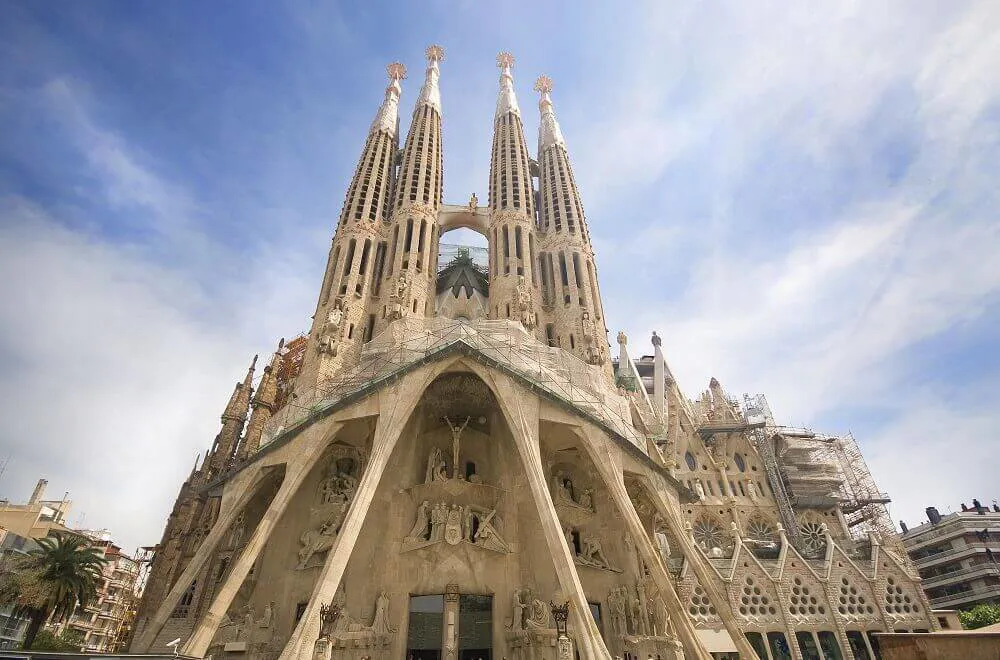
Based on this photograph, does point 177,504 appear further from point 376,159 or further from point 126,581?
point 126,581

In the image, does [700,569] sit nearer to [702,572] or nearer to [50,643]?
[702,572]

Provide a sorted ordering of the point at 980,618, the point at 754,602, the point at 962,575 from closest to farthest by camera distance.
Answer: the point at 754,602 < the point at 980,618 < the point at 962,575

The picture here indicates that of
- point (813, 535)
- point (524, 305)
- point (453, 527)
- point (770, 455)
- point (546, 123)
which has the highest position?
point (546, 123)

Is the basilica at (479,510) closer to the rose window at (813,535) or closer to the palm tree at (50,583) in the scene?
the rose window at (813,535)

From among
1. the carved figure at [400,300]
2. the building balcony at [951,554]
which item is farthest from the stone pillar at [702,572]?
the building balcony at [951,554]

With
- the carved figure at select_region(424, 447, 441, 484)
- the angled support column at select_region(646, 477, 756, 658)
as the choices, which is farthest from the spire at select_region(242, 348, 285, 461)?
the angled support column at select_region(646, 477, 756, 658)

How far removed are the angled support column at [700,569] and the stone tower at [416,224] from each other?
617 inches

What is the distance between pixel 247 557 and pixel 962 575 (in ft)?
175

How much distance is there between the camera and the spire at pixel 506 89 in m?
44.7

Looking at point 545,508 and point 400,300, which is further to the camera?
point 400,300

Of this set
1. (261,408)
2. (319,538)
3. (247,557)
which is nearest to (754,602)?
(319,538)

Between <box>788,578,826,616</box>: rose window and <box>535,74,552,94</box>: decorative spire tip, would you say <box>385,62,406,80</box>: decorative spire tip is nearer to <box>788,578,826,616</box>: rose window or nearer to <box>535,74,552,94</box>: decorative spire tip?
<box>535,74,552,94</box>: decorative spire tip

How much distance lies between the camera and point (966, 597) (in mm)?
42125

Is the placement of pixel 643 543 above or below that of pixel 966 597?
below
